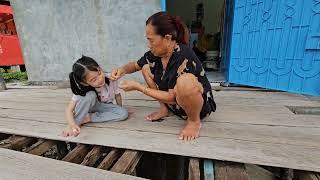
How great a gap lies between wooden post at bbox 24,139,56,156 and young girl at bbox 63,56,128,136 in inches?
7.2

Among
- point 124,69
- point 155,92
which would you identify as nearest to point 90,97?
point 124,69

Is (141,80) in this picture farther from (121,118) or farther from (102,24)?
(121,118)

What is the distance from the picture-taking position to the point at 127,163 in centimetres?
139

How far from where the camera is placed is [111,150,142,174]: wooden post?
1.33 m

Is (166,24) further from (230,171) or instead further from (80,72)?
(230,171)

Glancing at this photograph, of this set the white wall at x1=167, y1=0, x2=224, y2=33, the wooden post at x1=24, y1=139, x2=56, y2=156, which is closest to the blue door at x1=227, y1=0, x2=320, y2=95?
the wooden post at x1=24, y1=139, x2=56, y2=156

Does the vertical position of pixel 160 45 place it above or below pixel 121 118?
above

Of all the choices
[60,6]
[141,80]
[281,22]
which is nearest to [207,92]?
[281,22]

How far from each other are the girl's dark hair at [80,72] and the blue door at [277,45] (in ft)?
7.00

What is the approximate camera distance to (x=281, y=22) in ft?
8.29

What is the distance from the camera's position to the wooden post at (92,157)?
1.48 m

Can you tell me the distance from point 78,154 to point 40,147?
0.40 m

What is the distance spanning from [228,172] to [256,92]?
1.84 m

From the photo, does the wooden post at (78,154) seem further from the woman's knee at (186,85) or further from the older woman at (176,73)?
the woman's knee at (186,85)
